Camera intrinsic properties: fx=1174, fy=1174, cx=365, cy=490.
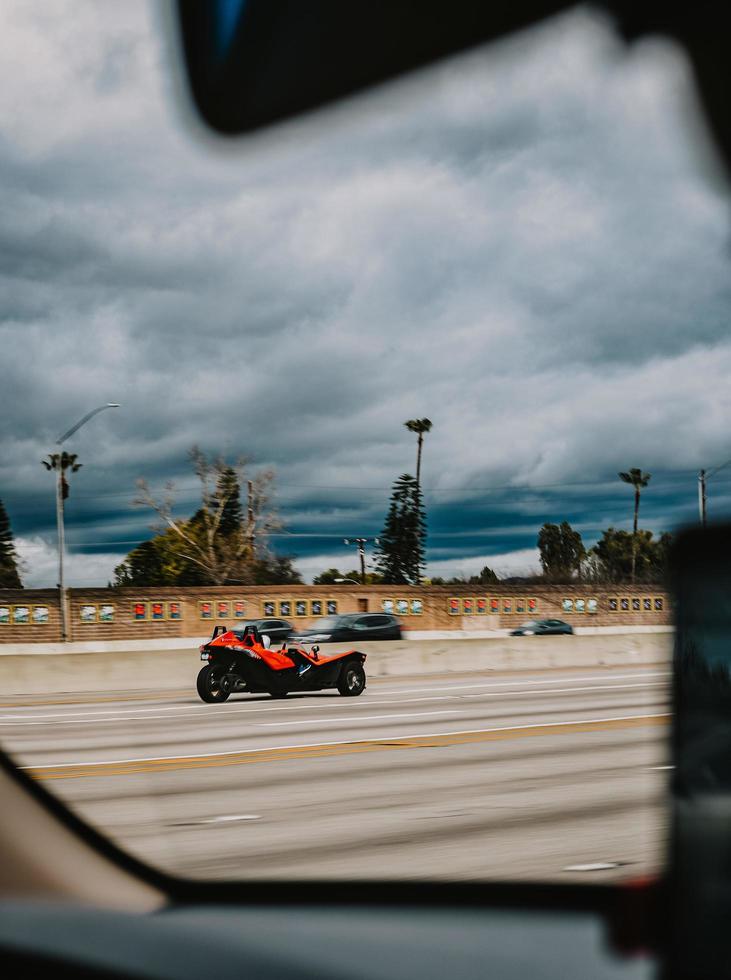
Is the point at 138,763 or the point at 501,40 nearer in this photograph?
the point at 501,40

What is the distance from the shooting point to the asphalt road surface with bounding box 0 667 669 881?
5730 millimetres

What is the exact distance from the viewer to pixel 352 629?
130 ft

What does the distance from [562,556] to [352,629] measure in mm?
37942

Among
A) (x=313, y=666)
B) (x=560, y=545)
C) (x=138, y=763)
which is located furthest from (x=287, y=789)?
(x=313, y=666)

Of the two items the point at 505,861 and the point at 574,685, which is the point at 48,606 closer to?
the point at 574,685

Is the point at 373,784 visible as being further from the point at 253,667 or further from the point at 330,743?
the point at 253,667

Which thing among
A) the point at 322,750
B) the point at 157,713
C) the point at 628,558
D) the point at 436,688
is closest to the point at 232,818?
the point at 322,750

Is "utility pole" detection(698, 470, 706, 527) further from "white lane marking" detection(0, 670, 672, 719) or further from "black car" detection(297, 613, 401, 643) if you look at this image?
"black car" detection(297, 613, 401, 643)

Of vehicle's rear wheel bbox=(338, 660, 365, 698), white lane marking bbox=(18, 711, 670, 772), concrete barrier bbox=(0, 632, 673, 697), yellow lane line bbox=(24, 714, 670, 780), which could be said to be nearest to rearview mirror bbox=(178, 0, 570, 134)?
yellow lane line bbox=(24, 714, 670, 780)

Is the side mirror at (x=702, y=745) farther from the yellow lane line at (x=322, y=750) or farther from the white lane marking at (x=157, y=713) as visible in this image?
the white lane marking at (x=157, y=713)

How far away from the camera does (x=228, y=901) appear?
240cm

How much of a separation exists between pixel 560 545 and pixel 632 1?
93 centimetres

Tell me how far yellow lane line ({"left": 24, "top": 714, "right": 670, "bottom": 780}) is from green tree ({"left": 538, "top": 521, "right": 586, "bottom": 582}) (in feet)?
25.1

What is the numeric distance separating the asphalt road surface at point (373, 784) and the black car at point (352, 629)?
56.4ft
